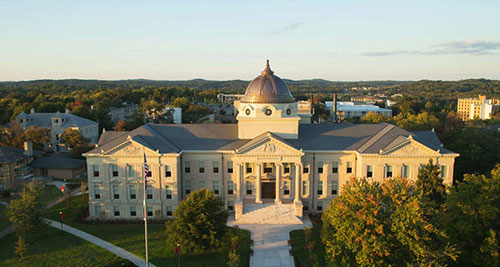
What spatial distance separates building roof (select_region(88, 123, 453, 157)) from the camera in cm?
4422

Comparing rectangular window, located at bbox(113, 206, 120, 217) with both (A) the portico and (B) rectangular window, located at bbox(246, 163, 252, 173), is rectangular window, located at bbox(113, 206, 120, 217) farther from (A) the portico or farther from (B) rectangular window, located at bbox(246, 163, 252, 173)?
(B) rectangular window, located at bbox(246, 163, 252, 173)

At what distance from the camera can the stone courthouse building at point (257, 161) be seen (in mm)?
43438

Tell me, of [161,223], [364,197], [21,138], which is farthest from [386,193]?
[21,138]

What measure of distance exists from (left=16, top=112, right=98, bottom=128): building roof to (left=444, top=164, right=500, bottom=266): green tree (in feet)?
244

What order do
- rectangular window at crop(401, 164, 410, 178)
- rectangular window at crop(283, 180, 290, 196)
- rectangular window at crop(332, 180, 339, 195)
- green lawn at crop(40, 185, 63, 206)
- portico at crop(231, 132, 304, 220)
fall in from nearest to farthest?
portico at crop(231, 132, 304, 220)
rectangular window at crop(401, 164, 410, 178)
rectangular window at crop(332, 180, 339, 195)
rectangular window at crop(283, 180, 290, 196)
green lawn at crop(40, 185, 63, 206)

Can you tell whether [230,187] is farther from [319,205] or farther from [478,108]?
[478,108]

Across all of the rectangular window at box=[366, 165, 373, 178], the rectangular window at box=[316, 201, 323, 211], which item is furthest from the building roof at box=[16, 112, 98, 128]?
the rectangular window at box=[366, 165, 373, 178]

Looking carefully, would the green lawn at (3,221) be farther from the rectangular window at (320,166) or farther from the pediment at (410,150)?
the pediment at (410,150)

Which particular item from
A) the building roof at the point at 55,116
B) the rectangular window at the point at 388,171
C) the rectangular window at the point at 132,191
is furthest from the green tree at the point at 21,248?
the building roof at the point at 55,116

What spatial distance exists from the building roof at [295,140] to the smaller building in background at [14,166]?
58.9 feet

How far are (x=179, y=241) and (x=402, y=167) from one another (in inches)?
1078

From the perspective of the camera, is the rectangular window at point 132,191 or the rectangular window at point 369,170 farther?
the rectangular window at point 132,191

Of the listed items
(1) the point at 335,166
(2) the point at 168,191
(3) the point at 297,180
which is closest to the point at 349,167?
(1) the point at 335,166

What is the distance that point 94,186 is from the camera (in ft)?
146
